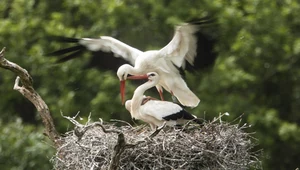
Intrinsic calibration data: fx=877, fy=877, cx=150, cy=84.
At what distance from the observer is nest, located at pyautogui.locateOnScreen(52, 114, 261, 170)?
6988 mm

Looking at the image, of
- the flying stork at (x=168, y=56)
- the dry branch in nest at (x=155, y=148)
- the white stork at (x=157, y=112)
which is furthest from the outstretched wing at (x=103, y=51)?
the dry branch in nest at (x=155, y=148)

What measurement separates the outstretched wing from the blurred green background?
8.63ft

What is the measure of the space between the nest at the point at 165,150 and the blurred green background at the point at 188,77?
4.27 m

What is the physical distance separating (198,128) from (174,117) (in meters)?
0.24

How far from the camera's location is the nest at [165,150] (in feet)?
22.9

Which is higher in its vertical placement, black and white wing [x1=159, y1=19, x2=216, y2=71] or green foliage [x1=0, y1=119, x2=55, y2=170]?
black and white wing [x1=159, y1=19, x2=216, y2=71]

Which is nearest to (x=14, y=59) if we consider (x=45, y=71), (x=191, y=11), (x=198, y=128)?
(x=45, y=71)

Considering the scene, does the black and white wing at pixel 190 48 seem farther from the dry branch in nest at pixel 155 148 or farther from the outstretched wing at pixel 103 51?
the dry branch in nest at pixel 155 148

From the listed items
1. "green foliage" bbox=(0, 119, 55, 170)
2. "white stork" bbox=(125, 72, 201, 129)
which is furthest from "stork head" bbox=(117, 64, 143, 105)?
"green foliage" bbox=(0, 119, 55, 170)

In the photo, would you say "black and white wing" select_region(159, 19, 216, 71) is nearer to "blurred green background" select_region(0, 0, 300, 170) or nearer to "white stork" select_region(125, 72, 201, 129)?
"white stork" select_region(125, 72, 201, 129)

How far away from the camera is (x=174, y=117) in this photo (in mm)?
7738

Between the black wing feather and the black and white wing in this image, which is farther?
the black wing feather

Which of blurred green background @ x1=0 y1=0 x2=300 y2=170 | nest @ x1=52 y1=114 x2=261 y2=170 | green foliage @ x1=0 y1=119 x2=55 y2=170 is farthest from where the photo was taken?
blurred green background @ x1=0 y1=0 x2=300 y2=170

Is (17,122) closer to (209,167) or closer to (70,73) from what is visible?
(70,73)
